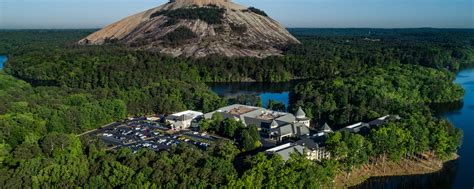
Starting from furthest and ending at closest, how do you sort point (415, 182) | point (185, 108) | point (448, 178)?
point (185, 108), point (448, 178), point (415, 182)

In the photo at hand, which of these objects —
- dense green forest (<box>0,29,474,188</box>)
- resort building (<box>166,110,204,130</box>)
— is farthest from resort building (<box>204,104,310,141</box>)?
dense green forest (<box>0,29,474,188</box>)

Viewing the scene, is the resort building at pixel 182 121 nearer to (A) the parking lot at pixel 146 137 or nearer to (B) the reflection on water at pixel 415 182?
(A) the parking lot at pixel 146 137

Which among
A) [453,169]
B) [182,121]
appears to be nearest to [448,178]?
[453,169]

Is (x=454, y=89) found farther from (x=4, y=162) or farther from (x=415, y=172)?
(x=4, y=162)

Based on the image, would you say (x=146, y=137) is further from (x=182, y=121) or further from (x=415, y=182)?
(x=415, y=182)

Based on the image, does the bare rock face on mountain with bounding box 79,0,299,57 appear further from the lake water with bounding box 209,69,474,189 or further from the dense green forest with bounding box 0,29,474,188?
the lake water with bounding box 209,69,474,189

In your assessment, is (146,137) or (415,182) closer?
(415,182)
